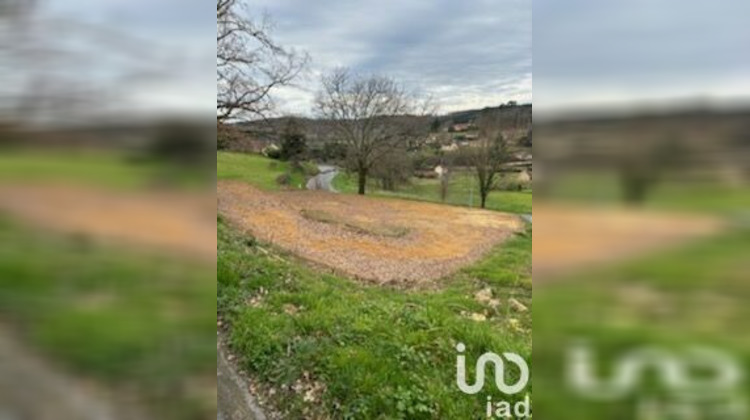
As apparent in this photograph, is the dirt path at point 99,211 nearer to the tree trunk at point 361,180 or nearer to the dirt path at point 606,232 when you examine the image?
the dirt path at point 606,232

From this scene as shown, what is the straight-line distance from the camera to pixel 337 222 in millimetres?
1997

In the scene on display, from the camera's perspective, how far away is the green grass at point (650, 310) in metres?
0.79

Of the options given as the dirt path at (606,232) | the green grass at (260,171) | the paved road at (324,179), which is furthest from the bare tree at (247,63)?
the dirt path at (606,232)

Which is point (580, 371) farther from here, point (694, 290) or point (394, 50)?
point (394, 50)

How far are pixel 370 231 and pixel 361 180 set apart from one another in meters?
0.22

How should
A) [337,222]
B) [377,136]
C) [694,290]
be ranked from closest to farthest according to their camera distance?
1. [694,290]
2. [377,136]
3. [337,222]

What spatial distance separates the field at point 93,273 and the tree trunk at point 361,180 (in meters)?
1.33

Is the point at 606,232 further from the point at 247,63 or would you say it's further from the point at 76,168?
the point at 247,63

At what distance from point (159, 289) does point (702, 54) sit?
966mm

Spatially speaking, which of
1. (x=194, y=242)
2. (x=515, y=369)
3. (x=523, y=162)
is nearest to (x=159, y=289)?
(x=194, y=242)

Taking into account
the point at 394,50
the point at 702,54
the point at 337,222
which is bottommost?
the point at 337,222

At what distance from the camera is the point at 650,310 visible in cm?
81
